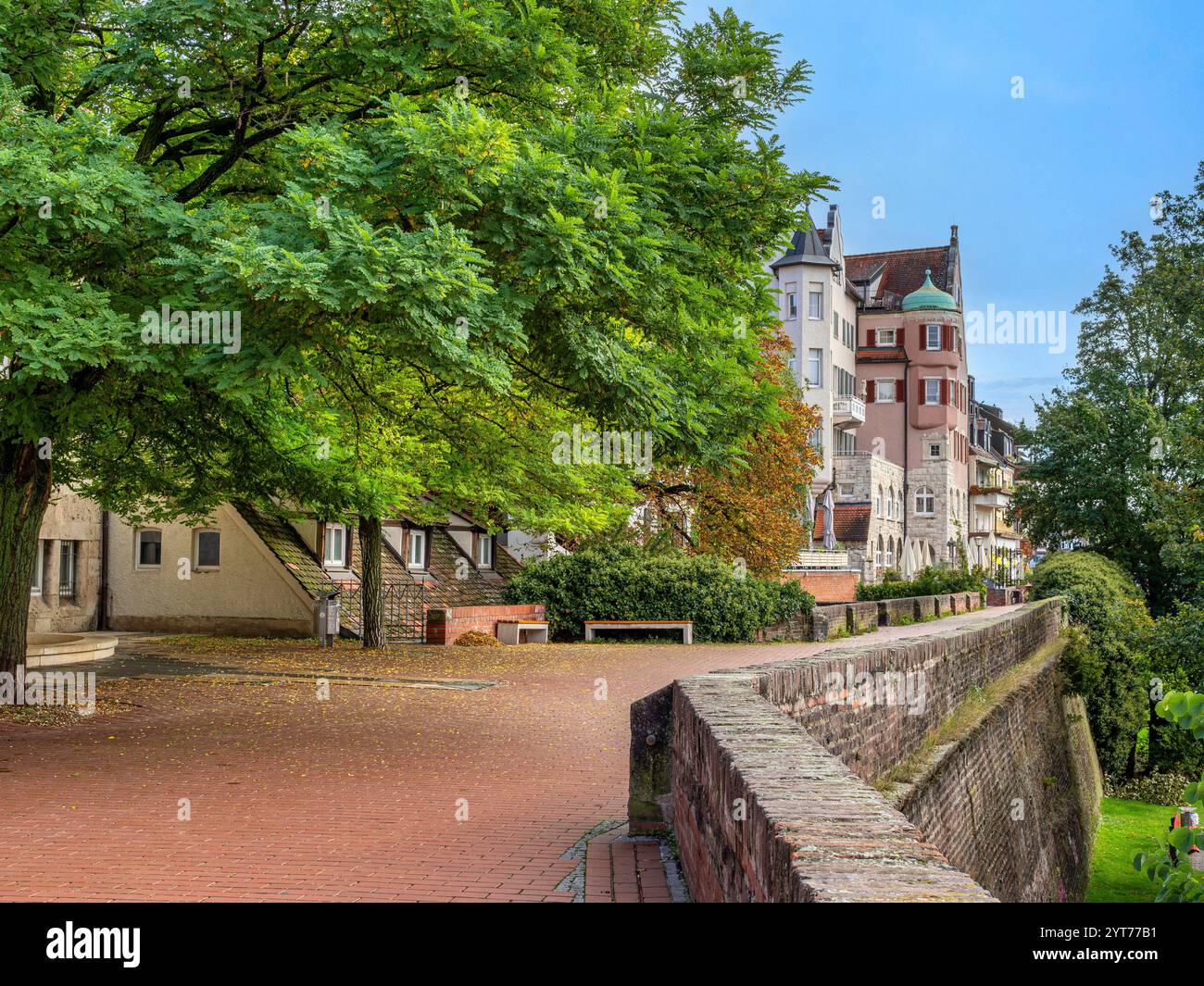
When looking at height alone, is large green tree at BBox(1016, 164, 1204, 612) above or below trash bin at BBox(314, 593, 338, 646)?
above

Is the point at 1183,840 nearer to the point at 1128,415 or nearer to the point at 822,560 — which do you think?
the point at 1128,415

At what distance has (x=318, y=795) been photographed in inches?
364

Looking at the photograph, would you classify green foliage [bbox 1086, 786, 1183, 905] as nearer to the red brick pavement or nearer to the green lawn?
the green lawn

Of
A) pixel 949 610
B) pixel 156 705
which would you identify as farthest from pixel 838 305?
pixel 156 705

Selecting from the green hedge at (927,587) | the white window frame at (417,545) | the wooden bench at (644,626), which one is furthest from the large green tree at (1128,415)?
the white window frame at (417,545)

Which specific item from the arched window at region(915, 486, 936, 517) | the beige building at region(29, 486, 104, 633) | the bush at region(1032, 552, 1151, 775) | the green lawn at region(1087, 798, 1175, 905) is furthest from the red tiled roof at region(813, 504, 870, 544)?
the beige building at region(29, 486, 104, 633)

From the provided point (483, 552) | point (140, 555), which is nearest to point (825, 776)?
point (140, 555)

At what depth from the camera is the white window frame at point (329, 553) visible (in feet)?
95.0

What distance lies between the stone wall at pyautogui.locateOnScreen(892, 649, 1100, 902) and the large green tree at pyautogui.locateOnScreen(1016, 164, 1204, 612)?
1301cm

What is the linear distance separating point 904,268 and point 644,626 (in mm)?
50829

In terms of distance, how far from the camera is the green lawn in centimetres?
2205

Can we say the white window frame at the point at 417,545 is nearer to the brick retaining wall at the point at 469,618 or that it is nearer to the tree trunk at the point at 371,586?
the brick retaining wall at the point at 469,618
